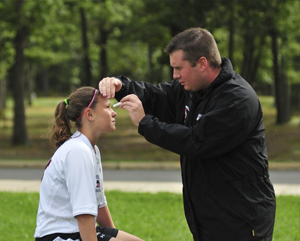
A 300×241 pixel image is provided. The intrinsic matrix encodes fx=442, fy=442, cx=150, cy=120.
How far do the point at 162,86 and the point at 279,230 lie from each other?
2.84 metres

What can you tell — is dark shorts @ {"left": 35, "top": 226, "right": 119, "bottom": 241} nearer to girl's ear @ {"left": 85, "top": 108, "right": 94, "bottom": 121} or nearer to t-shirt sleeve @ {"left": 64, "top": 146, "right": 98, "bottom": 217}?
t-shirt sleeve @ {"left": 64, "top": 146, "right": 98, "bottom": 217}

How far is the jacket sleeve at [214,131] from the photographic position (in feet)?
8.48

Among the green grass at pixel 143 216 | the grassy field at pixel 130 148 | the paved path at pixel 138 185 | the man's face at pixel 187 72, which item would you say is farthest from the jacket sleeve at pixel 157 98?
the grassy field at pixel 130 148

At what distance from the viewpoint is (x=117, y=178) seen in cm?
966

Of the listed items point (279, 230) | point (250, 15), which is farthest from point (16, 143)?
point (279, 230)

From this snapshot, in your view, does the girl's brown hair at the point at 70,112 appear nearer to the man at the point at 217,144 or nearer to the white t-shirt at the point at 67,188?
the white t-shirt at the point at 67,188

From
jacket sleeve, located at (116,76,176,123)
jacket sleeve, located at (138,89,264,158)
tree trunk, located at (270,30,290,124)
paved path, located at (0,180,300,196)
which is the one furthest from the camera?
tree trunk, located at (270,30,290,124)

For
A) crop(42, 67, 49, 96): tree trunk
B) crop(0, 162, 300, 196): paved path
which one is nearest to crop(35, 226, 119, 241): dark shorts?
crop(0, 162, 300, 196): paved path

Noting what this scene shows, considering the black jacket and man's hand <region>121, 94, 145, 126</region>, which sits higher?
man's hand <region>121, 94, 145, 126</region>

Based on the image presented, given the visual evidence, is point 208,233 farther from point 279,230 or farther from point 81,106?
point 279,230

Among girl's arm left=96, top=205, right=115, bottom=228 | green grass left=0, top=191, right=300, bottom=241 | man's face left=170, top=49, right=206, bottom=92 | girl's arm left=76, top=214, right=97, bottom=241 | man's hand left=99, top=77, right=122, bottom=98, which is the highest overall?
man's face left=170, top=49, right=206, bottom=92

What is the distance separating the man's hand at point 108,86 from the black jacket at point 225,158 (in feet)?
1.33

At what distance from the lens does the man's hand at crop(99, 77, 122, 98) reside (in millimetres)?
2961

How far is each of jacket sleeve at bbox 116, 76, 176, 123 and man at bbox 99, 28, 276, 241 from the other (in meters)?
0.56
